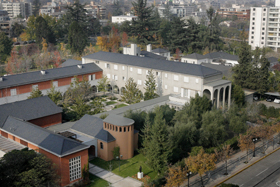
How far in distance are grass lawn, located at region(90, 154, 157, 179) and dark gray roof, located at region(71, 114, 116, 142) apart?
246 cm

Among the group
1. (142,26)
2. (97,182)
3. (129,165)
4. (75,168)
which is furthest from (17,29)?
(97,182)

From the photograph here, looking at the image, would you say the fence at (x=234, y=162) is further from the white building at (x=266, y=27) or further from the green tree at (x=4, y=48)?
the white building at (x=266, y=27)

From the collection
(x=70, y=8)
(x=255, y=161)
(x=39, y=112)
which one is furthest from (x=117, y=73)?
(x=70, y=8)

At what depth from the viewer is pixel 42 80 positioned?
5309cm

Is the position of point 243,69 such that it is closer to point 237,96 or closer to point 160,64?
point 237,96

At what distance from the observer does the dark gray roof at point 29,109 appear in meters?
39.0

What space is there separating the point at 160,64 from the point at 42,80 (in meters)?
20.0

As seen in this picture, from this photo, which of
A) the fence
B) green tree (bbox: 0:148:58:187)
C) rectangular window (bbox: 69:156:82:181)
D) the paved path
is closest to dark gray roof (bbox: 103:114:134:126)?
the paved path

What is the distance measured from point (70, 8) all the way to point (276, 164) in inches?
3312

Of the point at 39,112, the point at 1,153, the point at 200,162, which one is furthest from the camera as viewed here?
the point at 39,112

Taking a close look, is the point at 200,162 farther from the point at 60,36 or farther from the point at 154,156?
the point at 60,36

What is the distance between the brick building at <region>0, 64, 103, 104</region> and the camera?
49750 millimetres

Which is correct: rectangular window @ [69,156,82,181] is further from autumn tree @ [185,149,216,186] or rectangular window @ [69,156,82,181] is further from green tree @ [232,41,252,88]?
green tree @ [232,41,252,88]

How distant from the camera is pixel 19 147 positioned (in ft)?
112
